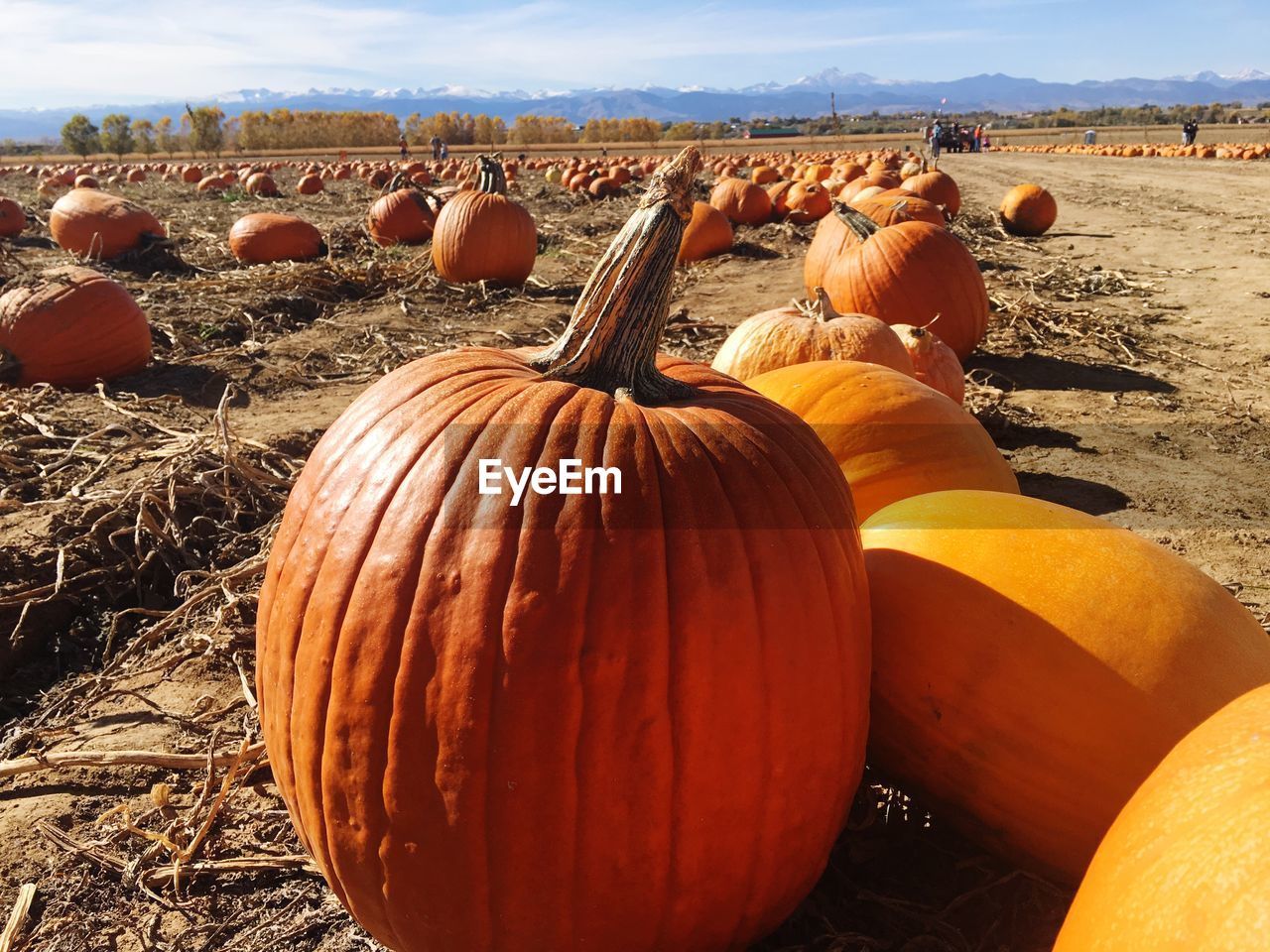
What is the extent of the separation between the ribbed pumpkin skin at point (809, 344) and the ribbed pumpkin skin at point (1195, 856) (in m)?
2.88

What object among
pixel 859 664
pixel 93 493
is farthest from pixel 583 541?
pixel 93 493

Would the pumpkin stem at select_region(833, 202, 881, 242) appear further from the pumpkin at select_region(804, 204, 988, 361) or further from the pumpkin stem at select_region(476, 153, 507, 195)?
the pumpkin stem at select_region(476, 153, 507, 195)

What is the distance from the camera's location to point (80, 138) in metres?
61.3

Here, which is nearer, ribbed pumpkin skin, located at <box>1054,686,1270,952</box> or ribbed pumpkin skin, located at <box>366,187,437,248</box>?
ribbed pumpkin skin, located at <box>1054,686,1270,952</box>

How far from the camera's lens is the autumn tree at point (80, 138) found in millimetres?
59656

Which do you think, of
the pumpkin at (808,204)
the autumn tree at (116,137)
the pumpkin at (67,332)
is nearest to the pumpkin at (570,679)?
the pumpkin at (67,332)

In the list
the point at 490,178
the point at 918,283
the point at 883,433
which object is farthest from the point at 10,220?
the point at 883,433

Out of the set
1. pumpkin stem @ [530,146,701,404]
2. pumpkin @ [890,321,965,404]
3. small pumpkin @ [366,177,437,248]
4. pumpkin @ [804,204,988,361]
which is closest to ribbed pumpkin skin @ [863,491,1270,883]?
pumpkin stem @ [530,146,701,404]

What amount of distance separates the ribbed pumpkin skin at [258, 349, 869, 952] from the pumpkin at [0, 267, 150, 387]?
604 cm

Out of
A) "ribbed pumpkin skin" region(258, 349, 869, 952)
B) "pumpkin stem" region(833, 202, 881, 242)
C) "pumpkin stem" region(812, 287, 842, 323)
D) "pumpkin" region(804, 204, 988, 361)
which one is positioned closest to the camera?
"ribbed pumpkin skin" region(258, 349, 869, 952)

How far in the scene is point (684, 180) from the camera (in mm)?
1842

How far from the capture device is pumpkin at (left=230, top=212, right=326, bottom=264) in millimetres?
11758

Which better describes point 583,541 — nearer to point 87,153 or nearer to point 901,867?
point 901,867

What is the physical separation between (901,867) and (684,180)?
5.24ft
